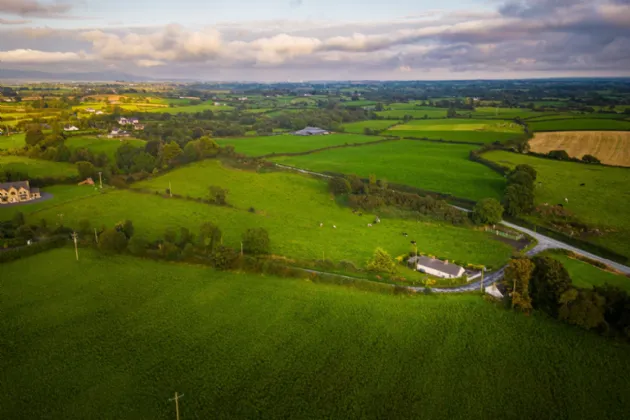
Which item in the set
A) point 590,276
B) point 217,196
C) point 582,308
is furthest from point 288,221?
point 582,308

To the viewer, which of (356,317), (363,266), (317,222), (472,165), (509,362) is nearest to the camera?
(509,362)

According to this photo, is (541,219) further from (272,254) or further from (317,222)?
(272,254)

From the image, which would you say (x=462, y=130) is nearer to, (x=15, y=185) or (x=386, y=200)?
(x=386, y=200)

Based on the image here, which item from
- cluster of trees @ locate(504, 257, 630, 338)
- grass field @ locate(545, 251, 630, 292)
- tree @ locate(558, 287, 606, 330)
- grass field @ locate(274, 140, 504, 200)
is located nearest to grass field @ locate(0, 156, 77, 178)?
grass field @ locate(274, 140, 504, 200)

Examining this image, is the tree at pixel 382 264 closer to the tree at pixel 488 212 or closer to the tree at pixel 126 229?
the tree at pixel 488 212

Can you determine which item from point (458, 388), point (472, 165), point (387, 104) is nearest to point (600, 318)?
point (458, 388)
